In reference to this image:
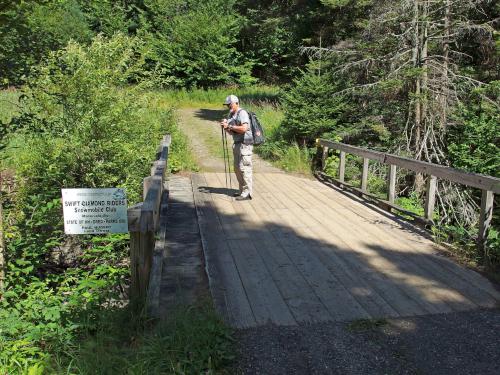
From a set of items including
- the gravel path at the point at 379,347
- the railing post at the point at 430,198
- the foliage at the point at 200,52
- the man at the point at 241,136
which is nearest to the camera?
the gravel path at the point at 379,347

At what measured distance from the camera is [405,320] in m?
3.80

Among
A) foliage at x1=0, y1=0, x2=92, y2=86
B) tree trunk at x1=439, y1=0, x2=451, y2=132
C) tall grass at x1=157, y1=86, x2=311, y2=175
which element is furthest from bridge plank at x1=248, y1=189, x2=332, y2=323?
tree trunk at x1=439, y1=0, x2=451, y2=132

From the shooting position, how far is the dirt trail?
497 inches

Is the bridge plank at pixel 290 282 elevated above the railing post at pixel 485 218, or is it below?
below

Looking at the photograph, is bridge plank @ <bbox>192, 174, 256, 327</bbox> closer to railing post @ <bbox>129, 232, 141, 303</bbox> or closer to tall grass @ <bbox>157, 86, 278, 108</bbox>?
railing post @ <bbox>129, 232, 141, 303</bbox>

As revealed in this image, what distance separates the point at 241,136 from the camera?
7.71m

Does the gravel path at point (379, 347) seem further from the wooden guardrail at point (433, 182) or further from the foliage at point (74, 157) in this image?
the foliage at point (74, 157)

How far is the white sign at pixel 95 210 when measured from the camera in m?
3.73

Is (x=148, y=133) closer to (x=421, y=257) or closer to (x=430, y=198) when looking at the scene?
(x=430, y=198)

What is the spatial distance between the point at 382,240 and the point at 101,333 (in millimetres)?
3775

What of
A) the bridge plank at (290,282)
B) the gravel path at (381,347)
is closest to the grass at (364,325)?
the gravel path at (381,347)

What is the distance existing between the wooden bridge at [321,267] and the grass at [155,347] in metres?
0.30

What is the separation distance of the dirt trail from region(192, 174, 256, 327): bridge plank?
544 cm

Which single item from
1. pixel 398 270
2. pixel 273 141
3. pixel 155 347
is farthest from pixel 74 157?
pixel 273 141
